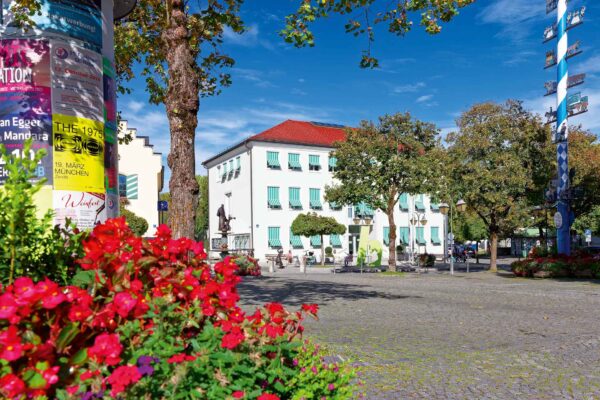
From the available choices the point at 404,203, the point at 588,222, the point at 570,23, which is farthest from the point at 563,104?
the point at 588,222

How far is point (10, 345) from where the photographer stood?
201 centimetres

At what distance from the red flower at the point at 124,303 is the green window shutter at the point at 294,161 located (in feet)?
149

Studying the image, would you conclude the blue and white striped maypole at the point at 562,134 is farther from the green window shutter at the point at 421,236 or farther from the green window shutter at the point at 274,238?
the green window shutter at the point at 421,236

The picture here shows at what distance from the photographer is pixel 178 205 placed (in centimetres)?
720

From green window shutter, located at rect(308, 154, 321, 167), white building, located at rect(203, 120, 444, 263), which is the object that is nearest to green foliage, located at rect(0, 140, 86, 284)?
white building, located at rect(203, 120, 444, 263)

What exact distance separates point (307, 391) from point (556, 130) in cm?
2578

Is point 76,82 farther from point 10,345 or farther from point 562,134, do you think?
point 562,134

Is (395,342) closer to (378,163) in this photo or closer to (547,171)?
(378,163)

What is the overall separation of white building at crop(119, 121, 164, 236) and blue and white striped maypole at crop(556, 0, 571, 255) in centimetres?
3513

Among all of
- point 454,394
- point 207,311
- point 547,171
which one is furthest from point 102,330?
point 547,171

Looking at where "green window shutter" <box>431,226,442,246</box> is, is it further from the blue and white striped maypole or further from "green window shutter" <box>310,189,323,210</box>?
the blue and white striped maypole

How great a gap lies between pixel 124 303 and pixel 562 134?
26.0m

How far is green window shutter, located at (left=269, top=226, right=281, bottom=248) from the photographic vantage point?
45794 millimetres

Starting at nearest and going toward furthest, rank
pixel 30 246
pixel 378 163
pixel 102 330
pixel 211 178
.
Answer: pixel 102 330, pixel 30 246, pixel 378 163, pixel 211 178
